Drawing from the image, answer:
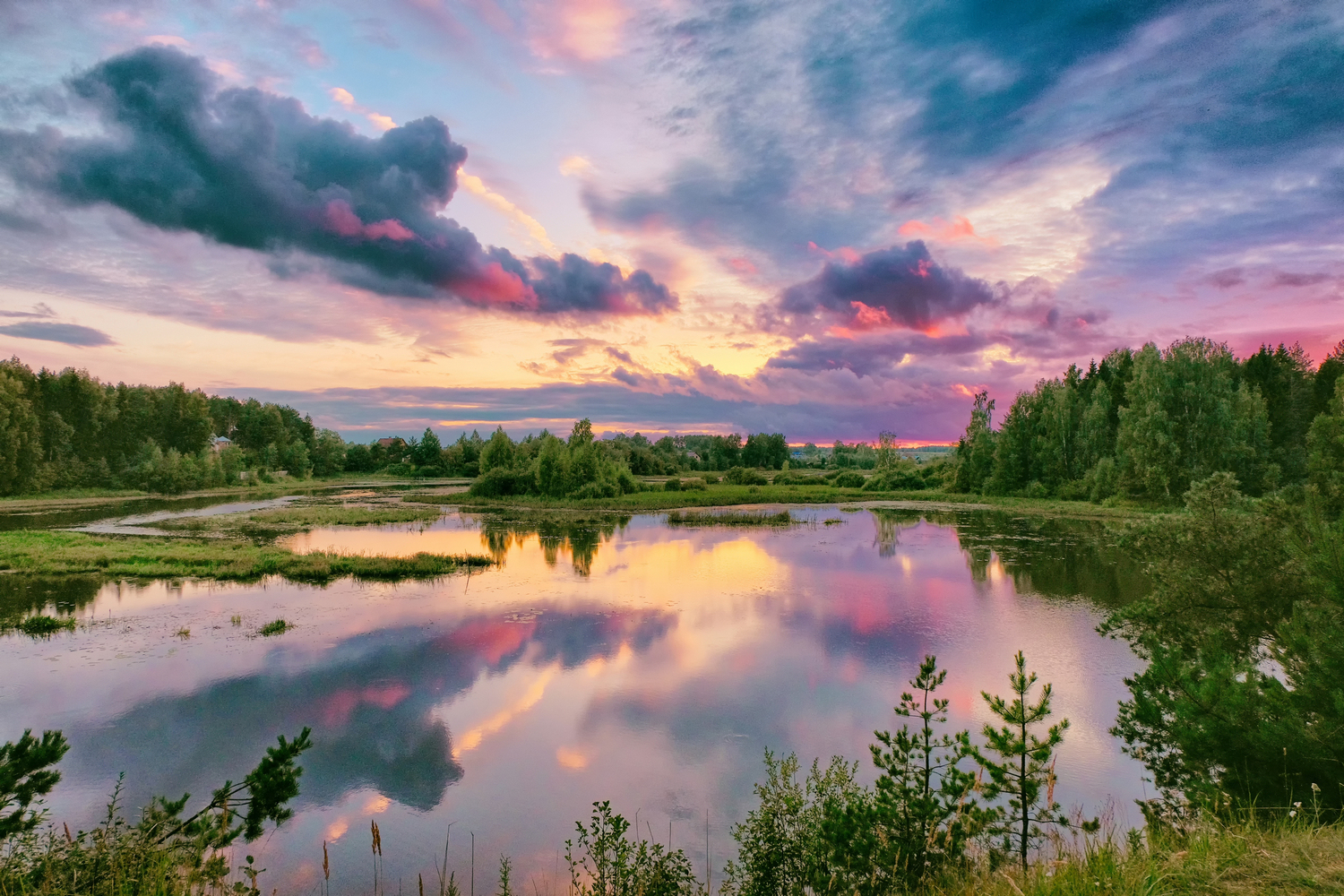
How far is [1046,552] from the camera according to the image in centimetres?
3391

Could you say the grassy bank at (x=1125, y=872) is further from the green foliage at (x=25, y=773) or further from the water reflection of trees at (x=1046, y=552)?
the water reflection of trees at (x=1046, y=552)

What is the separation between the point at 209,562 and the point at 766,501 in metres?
51.3

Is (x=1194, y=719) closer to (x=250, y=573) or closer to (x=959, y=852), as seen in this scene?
(x=959, y=852)

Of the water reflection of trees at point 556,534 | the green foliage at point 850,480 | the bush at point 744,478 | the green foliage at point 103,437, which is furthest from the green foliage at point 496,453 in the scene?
the green foliage at point 850,480

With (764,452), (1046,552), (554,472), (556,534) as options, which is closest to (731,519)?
(556,534)

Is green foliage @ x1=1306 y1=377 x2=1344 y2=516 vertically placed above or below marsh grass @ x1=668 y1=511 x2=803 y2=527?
above

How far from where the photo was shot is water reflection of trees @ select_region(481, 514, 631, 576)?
33625mm

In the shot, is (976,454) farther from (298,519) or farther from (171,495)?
(171,495)

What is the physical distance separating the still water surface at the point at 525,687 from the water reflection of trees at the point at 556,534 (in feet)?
16.6

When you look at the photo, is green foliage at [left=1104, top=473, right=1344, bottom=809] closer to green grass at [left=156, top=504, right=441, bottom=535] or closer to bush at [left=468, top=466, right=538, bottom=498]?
green grass at [left=156, top=504, right=441, bottom=535]

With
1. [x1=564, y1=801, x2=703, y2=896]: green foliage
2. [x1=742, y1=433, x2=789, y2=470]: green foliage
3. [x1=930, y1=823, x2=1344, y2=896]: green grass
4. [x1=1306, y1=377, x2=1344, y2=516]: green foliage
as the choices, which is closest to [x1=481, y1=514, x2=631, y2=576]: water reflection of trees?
[x1=564, y1=801, x2=703, y2=896]: green foliage

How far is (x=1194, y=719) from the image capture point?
764cm

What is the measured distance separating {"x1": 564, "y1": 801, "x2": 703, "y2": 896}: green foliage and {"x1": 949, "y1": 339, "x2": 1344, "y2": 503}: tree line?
49.1m

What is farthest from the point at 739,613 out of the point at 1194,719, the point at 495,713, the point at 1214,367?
the point at 1214,367
